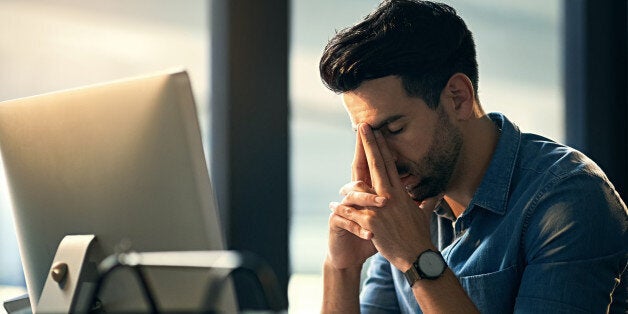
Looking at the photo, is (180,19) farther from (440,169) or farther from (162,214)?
(162,214)

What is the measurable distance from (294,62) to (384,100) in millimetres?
865

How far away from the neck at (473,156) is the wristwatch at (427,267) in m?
0.24

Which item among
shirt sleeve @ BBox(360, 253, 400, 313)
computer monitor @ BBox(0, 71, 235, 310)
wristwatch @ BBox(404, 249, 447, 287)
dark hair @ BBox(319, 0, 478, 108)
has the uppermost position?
dark hair @ BBox(319, 0, 478, 108)

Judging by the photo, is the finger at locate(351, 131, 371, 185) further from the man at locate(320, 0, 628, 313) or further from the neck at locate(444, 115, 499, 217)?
the neck at locate(444, 115, 499, 217)

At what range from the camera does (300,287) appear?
96.1 inches

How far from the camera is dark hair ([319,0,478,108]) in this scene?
5.15 ft

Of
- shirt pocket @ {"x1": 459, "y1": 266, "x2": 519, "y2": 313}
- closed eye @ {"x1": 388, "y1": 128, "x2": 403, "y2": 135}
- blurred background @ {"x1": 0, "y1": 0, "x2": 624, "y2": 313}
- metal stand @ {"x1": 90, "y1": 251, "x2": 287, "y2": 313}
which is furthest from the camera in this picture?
blurred background @ {"x1": 0, "y1": 0, "x2": 624, "y2": 313}

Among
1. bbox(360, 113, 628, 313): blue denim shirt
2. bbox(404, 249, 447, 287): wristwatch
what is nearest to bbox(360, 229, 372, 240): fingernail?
bbox(404, 249, 447, 287): wristwatch

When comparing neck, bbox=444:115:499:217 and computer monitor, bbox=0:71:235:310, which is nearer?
computer monitor, bbox=0:71:235:310

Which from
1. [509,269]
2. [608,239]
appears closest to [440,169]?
[509,269]

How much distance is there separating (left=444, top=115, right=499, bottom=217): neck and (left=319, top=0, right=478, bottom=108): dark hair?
0.30ft

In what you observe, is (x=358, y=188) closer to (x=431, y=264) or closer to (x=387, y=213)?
(x=387, y=213)

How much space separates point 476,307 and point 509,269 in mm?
102

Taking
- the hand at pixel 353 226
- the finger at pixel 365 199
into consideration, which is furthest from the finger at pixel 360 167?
the finger at pixel 365 199
